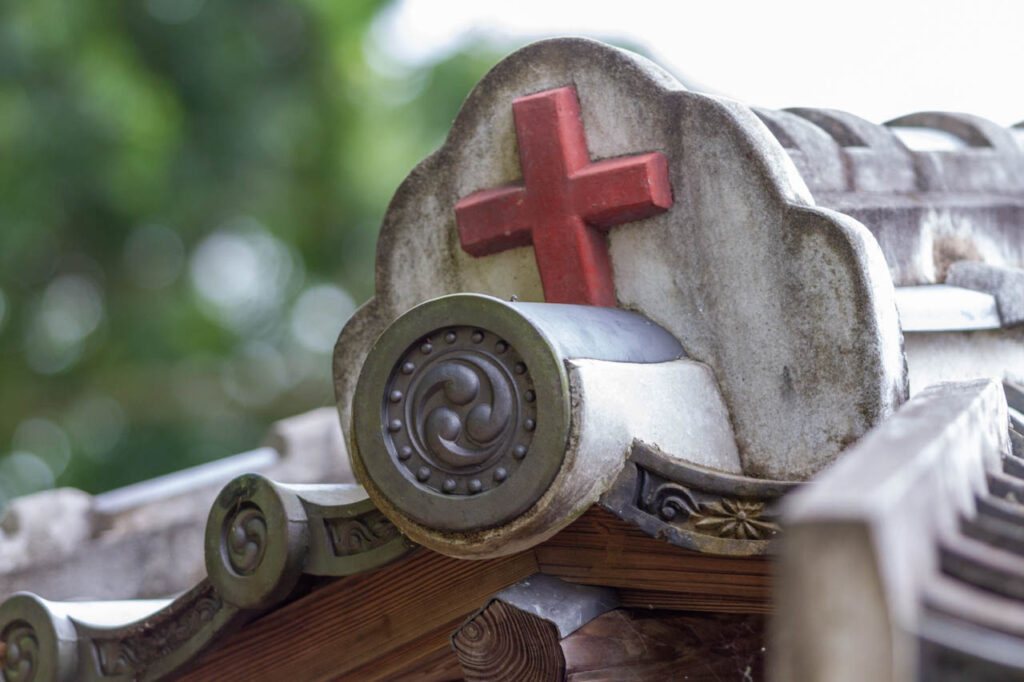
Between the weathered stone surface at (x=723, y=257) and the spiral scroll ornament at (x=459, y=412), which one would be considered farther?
the weathered stone surface at (x=723, y=257)

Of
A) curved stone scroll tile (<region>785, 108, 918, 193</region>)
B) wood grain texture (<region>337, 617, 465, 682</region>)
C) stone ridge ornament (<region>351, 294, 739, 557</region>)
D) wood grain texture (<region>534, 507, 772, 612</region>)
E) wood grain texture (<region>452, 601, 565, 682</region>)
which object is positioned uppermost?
curved stone scroll tile (<region>785, 108, 918, 193</region>)

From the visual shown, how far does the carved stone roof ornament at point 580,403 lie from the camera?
1595mm

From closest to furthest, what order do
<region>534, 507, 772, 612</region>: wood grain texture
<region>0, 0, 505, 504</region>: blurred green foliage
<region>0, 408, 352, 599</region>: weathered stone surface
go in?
1. <region>534, 507, 772, 612</region>: wood grain texture
2. <region>0, 408, 352, 599</region>: weathered stone surface
3. <region>0, 0, 505, 504</region>: blurred green foliage

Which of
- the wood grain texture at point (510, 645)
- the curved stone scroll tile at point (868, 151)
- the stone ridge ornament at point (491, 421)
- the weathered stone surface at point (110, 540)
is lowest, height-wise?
the weathered stone surface at point (110, 540)

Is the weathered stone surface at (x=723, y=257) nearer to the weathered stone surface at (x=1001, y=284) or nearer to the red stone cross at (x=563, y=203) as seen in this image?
the red stone cross at (x=563, y=203)

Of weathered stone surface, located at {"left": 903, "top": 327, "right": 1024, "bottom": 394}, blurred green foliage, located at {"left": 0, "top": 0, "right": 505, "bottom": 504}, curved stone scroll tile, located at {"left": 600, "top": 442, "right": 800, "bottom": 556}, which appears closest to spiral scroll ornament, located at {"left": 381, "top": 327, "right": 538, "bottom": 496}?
curved stone scroll tile, located at {"left": 600, "top": 442, "right": 800, "bottom": 556}

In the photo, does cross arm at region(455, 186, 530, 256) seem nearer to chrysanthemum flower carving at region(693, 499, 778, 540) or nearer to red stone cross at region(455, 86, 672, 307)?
red stone cross at region(455, 86, 672, 307)

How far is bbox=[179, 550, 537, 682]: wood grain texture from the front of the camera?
5.98 feet

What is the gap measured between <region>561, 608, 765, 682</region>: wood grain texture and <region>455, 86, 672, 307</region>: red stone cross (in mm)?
508

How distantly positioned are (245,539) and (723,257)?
2.81 feet

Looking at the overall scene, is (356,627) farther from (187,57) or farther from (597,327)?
(187,57)

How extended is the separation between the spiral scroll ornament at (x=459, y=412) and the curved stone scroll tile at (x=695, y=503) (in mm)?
178

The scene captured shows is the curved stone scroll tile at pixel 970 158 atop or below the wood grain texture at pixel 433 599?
atop

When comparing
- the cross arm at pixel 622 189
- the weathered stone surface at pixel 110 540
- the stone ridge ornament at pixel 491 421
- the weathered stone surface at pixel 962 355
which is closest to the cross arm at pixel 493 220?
the cross arm at pixel 622 189
